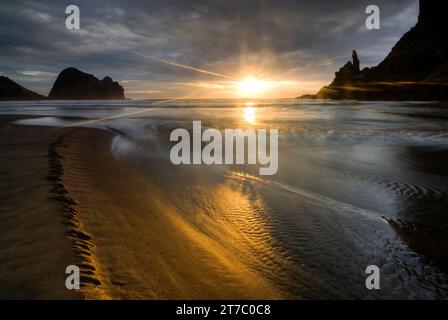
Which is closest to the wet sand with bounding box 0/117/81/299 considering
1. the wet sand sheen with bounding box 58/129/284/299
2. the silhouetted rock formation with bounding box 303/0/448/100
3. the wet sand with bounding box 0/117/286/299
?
the wet sand with bounding box 0/117/286/299

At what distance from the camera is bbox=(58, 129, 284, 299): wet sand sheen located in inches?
119

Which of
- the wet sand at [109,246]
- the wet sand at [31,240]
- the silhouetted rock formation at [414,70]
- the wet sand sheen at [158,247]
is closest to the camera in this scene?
the wet sand at [31,240]

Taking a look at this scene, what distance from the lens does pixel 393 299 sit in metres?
3.05

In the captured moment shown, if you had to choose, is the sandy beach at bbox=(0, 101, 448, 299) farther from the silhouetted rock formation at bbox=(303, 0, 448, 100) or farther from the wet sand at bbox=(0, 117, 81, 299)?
the silhouetted rock formation at bbox=(303, 0, 448, 100)

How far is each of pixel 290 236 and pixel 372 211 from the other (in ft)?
7.06

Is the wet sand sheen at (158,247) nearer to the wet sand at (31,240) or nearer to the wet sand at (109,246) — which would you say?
the wet sand at (109,246)

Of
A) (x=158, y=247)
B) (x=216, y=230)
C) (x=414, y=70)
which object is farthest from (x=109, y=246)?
(x=414, y=70)

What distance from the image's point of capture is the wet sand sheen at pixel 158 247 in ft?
9.90

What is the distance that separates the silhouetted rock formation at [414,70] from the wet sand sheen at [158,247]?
78.6 m

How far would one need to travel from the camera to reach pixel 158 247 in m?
3.82

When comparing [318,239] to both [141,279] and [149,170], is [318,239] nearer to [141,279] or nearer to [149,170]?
[141,279]

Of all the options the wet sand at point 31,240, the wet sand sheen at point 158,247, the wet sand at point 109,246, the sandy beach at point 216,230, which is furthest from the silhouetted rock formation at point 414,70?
the wet sand at point 31,240

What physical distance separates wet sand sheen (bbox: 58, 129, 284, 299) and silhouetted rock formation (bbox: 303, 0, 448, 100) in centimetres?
7856

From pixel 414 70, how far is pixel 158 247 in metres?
118
